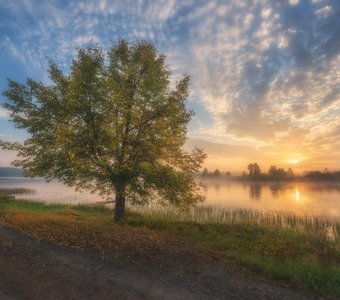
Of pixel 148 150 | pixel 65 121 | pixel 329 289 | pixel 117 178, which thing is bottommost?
pixel 329 289

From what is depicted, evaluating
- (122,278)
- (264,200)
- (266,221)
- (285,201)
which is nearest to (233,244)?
(122,278)

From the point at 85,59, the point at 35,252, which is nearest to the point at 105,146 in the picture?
Result: the point at 85,59

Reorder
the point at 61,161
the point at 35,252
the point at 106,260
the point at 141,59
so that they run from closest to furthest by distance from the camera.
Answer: the point at 106,260
the point at 35,252
the point at 61,161
the point at 141,59

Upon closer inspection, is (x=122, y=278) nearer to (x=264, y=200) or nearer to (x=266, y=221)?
(x=266, y=221)

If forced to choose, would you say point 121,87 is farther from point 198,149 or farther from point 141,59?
point 198,149

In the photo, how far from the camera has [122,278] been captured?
32.6 ft

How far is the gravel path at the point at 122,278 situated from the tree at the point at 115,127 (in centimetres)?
721

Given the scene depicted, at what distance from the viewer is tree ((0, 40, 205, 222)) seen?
19.5 m

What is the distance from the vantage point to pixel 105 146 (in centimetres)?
2052

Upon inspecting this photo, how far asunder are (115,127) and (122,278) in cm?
1285

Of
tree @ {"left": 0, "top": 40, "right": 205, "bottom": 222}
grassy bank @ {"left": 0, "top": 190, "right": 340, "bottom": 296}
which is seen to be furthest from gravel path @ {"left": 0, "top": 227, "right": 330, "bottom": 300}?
tree @ {"left": 0, "top": 40, "right": 205, "bottom": 222}

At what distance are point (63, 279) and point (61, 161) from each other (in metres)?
12.2

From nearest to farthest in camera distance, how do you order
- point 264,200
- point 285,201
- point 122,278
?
point 122,278 → point 285,201 → point 264,200

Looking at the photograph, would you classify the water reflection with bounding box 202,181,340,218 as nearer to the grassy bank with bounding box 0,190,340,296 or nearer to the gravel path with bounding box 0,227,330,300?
the grassy bank with bounding box 0,190,340,296
